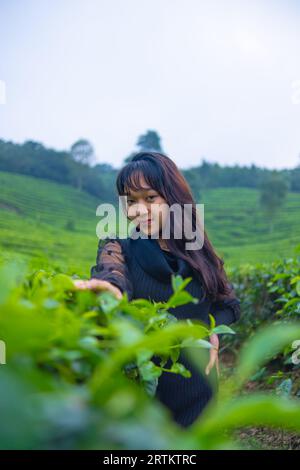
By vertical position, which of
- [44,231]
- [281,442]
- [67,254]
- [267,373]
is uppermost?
[44,231]

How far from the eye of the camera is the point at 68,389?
1.33 ft

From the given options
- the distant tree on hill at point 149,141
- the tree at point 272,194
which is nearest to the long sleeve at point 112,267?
the tree at point 272,194

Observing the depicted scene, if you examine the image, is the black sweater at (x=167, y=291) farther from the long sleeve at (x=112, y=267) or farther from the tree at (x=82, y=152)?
the tree at (x=82, y=152)

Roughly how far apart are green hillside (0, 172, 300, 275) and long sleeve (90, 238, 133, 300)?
14498 mm

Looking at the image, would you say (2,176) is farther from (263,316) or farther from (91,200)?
(263,316)

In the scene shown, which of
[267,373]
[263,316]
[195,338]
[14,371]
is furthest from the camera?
[263,316]

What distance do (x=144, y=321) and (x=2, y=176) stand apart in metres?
31.2

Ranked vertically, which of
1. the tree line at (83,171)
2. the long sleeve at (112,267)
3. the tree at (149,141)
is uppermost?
the tree at (149,141)

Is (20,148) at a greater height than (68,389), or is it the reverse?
(20,148)

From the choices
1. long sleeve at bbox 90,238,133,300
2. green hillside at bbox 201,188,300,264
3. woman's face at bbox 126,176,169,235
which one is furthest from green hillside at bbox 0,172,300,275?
long sleeve at bbox 90,238,133,300

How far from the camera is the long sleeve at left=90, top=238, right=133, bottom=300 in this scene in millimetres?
1113

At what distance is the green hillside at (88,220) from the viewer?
1942cm

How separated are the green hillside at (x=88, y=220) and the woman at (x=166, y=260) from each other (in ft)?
46.9

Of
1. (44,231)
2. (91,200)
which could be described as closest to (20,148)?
(91,200)
